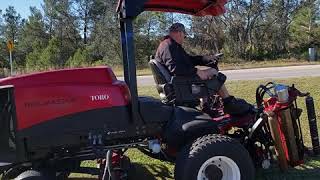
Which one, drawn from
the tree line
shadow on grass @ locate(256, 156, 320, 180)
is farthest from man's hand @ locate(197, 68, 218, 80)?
the tree line

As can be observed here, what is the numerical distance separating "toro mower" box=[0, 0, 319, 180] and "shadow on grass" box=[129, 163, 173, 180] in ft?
2.01

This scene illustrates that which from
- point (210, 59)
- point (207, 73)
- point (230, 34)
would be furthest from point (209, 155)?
point (230, 34)

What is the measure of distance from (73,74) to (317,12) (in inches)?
1449

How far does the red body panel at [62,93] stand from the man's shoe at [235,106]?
4.61 ft

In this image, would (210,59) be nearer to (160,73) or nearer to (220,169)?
(160,73)

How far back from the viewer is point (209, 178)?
4691 mm

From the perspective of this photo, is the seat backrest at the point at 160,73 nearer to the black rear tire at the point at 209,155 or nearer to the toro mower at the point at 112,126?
the toro mower at the point at 112,126

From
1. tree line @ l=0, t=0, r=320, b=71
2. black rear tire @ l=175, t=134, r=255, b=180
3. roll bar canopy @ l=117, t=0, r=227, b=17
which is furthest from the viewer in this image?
tree line @ l=0, t=0, r=320, b=71

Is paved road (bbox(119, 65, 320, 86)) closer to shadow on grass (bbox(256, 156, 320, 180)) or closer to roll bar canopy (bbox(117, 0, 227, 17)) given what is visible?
shadow on grass (bbox(256, 156, 320, 180))

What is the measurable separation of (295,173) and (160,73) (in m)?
1.83

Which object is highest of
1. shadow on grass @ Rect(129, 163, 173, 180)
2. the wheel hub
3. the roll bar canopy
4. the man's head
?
the roll bar canopy

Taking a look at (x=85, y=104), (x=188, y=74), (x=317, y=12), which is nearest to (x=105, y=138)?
(x=85, y=104)

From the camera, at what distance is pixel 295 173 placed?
559cm

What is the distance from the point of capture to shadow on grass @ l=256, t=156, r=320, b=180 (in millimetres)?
5438
